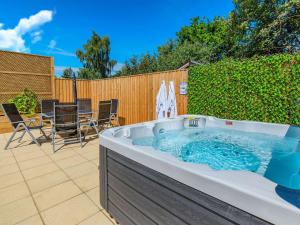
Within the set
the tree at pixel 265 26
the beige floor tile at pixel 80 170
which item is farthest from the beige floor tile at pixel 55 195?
the tree at pixel 265 26

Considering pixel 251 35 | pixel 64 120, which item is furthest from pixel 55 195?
pixel 251 35

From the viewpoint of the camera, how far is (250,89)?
3588 mm

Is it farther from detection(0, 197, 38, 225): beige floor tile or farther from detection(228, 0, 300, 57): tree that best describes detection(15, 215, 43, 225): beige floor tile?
detection(228, 0, 300, 57): tree

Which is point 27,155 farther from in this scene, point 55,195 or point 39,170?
point 55,195

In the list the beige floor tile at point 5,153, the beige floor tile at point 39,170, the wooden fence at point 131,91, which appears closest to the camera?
the beige floor tile at point 39,170

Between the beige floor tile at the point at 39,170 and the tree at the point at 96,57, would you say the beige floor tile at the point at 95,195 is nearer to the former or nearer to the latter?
the beige floor tile at the point at 39,170

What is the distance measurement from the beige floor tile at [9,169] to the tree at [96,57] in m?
16.5

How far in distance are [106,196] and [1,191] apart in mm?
1487

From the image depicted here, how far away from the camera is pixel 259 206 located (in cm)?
79

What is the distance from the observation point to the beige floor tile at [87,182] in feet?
7.62

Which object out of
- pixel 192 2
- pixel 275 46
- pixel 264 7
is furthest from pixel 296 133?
pixel 192 2

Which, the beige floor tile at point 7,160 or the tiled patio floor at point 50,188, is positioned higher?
the beige floor tile at point 7,160

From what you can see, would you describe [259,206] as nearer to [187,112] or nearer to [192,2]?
[187,112]

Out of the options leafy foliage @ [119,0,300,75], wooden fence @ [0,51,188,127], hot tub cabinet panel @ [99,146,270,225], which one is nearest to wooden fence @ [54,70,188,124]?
wooden fence @ [0,51,188,127]
